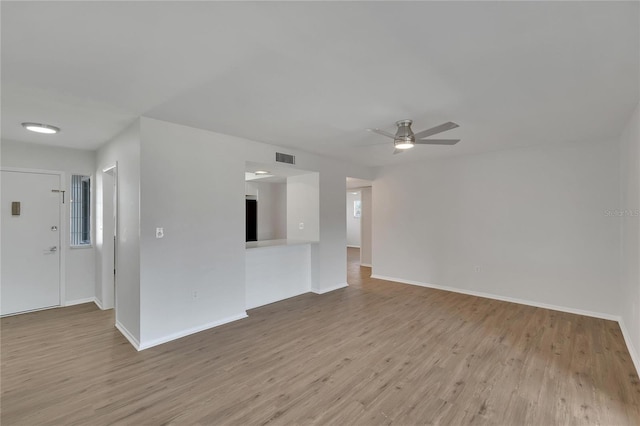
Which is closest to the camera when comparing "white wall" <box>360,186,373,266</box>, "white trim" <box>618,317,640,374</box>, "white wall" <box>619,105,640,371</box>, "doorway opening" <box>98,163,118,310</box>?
"white trim" <box>618,317,640,374</box>

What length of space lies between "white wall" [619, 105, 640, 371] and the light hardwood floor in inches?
12.2

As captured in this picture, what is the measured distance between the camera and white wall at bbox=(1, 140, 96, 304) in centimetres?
417

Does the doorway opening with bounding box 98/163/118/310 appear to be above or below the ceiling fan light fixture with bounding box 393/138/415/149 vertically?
below

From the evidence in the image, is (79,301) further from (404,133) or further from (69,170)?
(404,133)

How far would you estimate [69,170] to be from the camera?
15.0 feet

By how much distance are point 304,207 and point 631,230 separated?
4.47m

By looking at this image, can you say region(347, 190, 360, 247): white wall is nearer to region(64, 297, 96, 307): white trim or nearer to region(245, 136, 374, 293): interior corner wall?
region(245, 136, 374, 293): interior corner wall

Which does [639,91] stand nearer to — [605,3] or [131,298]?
[605,3]

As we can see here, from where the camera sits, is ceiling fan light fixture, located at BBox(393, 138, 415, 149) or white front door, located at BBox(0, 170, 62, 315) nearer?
ceiling fan light fixture, located at BBox(393, 138, 415, 149)

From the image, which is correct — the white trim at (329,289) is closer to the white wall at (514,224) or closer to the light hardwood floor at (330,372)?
the light hardwood floor at (330,372)

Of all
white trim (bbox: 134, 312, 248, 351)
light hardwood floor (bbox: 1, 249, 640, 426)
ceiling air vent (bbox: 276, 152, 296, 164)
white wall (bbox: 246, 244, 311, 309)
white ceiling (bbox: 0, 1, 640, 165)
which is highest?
white ceiling (bbox: 0, 1, 640, 165)

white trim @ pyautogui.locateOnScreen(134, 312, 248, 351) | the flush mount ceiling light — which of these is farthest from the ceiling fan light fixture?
the flush mount ceiling light

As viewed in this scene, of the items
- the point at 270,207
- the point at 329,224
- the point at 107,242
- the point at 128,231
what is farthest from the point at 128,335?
the point at 270,207

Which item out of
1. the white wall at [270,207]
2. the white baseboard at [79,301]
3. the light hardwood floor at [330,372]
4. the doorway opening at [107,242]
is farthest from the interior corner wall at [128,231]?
the white wall at [270,207]
